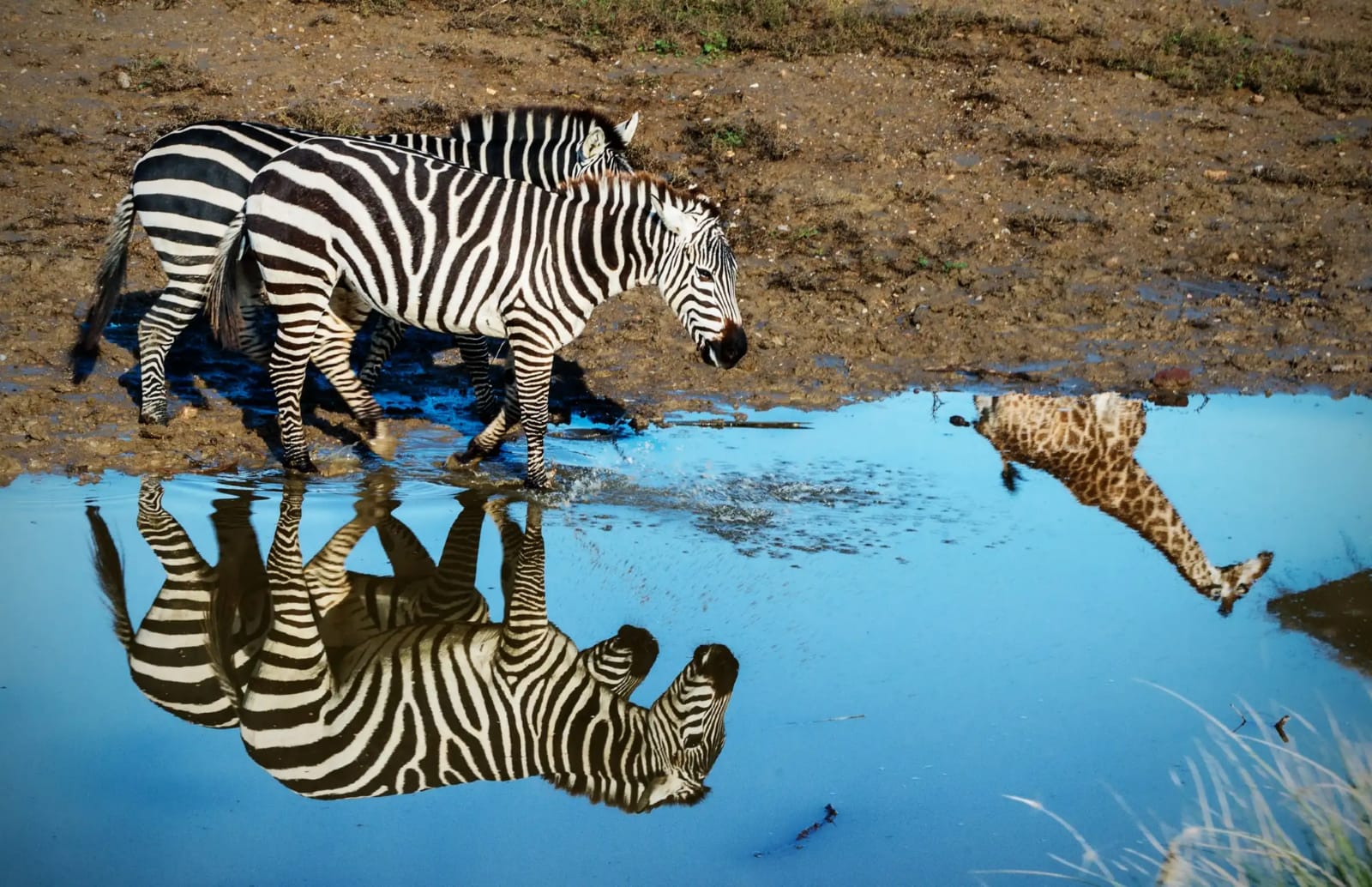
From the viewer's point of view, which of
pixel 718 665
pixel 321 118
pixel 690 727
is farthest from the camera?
pixel 321 118

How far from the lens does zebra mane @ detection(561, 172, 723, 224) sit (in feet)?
22.4

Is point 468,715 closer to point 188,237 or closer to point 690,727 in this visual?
point 690,727

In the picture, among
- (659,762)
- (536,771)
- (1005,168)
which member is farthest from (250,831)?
(1005,168)

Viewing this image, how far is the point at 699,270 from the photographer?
683 cm

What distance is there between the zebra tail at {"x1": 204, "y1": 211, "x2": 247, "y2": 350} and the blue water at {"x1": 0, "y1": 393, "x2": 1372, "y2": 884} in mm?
910

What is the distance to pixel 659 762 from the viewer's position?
4.68m

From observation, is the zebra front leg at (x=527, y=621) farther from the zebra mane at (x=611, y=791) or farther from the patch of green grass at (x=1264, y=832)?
the patch of green grass at (x=1264, y=832)

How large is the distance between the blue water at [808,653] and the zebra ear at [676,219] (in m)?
1.35

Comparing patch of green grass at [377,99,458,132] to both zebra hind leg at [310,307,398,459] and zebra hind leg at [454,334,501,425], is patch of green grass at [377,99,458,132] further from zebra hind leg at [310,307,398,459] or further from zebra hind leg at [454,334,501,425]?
zebra hind leg at [310,307,398,459]

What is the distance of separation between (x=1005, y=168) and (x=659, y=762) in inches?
321

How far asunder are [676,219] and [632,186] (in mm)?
370

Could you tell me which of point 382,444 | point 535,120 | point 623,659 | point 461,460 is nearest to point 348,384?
point 382,444

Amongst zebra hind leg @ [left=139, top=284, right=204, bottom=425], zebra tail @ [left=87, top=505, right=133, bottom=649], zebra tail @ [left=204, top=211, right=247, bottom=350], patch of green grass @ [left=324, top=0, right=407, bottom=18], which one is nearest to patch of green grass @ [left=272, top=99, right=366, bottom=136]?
patch of green grass @ [left=324, top=0, right=407, bottom=18]

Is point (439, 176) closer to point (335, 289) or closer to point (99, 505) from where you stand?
point (335, 289)
